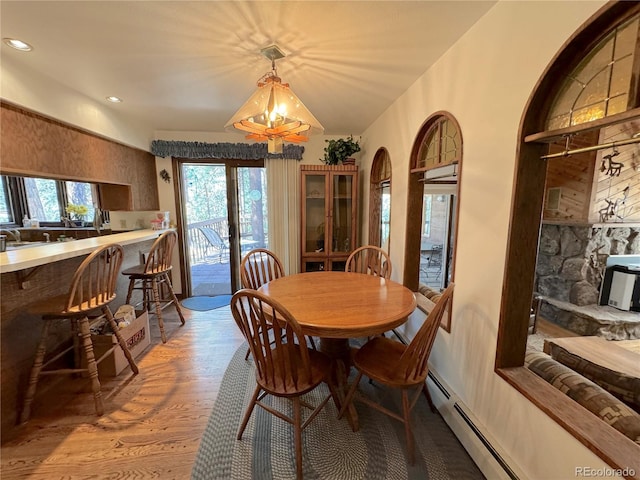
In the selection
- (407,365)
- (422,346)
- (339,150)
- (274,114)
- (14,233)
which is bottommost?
(407,365)

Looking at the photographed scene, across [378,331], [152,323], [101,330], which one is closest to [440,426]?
[378,331]

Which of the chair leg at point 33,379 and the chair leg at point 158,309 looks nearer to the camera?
the chair leg at point 33,379

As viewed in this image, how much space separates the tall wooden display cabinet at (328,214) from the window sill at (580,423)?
102 inches

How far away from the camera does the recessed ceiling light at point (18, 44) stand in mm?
1637

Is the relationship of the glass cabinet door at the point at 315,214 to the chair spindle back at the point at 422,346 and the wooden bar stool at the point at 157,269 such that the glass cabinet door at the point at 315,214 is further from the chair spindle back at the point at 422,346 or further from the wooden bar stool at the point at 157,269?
the chair spindle back at the point at 422,346

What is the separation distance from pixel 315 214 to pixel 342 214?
38cm

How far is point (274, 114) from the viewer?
1.62 meters

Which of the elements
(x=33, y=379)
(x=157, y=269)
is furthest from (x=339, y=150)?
(x=33, y=379)

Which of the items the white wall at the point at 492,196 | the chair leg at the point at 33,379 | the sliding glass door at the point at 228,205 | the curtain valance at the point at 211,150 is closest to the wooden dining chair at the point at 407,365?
the white wall at the point at 492,196

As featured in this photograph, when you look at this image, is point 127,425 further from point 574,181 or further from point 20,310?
point 574,181

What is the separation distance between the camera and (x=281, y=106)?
1.58m

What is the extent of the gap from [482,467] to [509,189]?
147cm

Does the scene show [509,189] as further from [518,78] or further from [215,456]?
[215,456]

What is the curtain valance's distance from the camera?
3.50 meters
